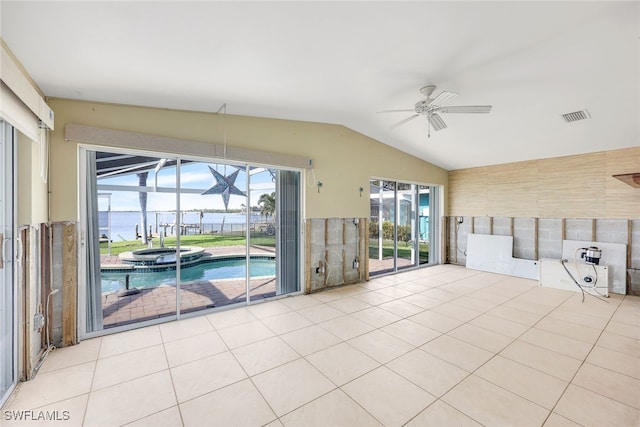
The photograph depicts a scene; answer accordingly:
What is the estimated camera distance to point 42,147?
2725mm

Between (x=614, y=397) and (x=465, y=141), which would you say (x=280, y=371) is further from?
(x=465, y=141)

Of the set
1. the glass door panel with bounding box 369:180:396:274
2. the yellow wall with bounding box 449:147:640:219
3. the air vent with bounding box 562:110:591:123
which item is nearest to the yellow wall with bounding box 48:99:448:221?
the glass door panel with bounding box 369:180:396:274

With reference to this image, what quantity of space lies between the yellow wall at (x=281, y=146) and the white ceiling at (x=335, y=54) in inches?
7.3

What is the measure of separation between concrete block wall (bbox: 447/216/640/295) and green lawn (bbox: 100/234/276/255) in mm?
5498

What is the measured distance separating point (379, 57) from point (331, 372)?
3188 mm

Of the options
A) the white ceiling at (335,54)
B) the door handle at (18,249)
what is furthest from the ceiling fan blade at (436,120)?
the door handle at (18,249)

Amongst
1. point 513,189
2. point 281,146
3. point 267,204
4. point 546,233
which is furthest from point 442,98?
point 546,233

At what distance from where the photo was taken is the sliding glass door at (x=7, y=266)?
212cm

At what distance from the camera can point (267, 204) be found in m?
4.57

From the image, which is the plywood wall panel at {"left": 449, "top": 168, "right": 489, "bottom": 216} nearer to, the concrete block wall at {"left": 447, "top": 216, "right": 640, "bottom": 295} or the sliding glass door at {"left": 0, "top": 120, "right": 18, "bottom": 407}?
the concrete block wall at {"left": 447, "top": 216, "right": 640, "bottom": 295}

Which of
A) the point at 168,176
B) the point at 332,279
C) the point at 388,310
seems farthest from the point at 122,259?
the point at 388,310

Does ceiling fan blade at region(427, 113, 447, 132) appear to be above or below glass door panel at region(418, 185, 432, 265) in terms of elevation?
above

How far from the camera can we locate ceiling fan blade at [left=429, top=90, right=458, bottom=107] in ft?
9.45

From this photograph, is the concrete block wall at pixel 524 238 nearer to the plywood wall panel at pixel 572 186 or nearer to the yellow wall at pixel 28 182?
the plywood wall panel at pixel 572 186
